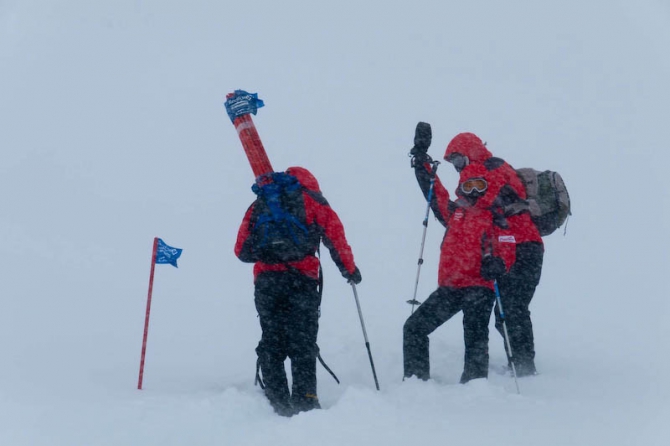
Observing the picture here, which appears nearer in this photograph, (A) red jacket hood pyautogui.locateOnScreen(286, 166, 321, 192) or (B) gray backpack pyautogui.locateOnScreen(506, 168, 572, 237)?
(A) red jacket hood pyautogui.locateOnScreen(286, 166, 321, 192)

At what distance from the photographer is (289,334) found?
219 inches

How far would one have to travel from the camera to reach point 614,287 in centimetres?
1369

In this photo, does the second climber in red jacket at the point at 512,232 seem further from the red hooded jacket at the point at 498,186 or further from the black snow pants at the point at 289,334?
the black snow pants at the point at 289,334

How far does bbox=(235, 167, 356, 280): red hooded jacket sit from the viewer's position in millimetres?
5449

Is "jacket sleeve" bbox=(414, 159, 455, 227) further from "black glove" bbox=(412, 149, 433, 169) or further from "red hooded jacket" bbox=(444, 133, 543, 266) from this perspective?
"red hooded jacket" bbox=(444, 133, 543, 266)

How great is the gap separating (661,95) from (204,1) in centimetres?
4423

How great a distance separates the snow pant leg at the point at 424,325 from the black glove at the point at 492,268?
1.15ft

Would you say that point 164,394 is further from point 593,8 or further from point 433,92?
point 593,8

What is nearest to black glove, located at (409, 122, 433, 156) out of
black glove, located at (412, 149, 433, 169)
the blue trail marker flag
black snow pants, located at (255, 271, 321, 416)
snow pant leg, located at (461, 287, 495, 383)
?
black glove, located at (412, 149, 433, 169)

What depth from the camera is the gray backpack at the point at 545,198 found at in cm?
647

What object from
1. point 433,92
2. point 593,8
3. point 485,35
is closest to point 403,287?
point 433,92

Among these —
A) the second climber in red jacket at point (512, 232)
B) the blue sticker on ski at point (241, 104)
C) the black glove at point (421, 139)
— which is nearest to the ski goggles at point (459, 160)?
the second climber in red jacket at point (512, 232)

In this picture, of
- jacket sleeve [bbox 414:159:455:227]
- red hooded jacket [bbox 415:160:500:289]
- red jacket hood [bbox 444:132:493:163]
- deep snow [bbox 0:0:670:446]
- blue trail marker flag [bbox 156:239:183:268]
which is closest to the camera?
deep snow [bbox 0:0:670:446]

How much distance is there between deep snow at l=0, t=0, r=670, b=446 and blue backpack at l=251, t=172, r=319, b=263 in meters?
1.15
